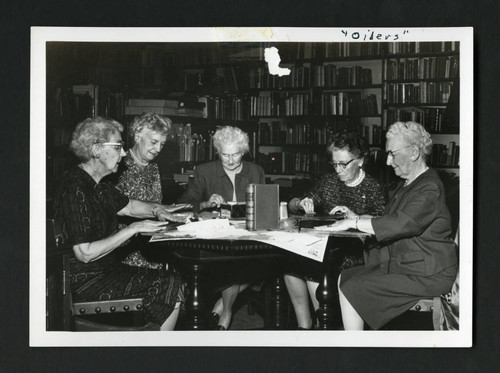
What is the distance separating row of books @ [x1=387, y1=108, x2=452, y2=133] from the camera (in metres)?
2.36

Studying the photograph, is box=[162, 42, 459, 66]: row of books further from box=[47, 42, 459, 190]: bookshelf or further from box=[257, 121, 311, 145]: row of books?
box=[257, 121, 311, 145]: row of books

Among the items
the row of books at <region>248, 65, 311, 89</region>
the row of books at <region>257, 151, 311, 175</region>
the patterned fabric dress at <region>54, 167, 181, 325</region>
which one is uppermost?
the row of books at <region>248, 65, 311, 89</region>

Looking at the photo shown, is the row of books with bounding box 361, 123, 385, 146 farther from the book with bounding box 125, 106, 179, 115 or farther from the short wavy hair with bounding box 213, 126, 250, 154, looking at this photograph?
the book with bounding box 125, 106, 179, 115

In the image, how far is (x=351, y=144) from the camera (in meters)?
2.37

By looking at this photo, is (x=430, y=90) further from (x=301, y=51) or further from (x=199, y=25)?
(x=199, y=25)

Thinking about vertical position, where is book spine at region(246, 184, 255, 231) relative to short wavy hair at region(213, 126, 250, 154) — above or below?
below

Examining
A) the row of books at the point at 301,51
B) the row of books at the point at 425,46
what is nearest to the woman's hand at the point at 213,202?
the row of books at the point at 301,51

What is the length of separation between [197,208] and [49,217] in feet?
2.01

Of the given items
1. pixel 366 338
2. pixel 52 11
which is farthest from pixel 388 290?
pixel 52 11

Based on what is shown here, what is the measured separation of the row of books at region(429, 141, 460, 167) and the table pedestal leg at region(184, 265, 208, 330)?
3.50ft

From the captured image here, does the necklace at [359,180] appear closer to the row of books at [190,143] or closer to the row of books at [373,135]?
the row of books at [373,135]

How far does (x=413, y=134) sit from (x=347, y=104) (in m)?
0.30

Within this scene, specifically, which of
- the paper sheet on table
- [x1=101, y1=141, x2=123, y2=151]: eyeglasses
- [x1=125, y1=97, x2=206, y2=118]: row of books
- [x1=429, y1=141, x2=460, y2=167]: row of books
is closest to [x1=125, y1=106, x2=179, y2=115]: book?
[x1=125, y1=97, x2=206, y2=118]: row of books

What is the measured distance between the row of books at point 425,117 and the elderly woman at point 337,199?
0.58 ft
